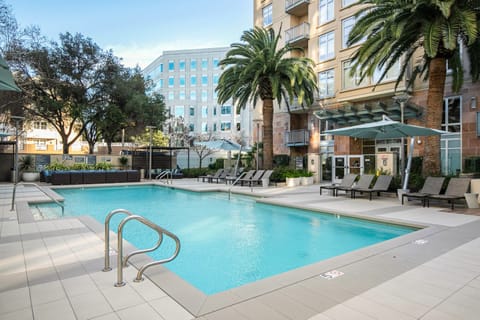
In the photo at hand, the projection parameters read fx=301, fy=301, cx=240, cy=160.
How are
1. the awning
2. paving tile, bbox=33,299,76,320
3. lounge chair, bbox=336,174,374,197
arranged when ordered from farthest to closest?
the awning < lounge chair, bbox=336,174,374,197 < paving tile, bbox=33,299,76,320

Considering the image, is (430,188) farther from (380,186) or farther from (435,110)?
(435,110)

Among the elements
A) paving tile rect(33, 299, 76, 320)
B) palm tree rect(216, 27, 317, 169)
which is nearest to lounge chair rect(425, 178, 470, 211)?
palm tree rect(216, 27, 317, 169)

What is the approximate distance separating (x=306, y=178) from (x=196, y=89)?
36072mm

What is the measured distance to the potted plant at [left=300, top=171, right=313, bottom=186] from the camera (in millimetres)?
18344

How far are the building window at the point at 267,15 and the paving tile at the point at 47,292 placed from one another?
2647cm

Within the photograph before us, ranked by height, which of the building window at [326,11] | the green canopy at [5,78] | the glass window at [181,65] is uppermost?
the glass window at [181,65]

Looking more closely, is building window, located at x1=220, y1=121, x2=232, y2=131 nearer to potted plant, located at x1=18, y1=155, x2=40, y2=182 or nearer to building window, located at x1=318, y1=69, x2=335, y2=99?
building window, located at x1=318, y1=69, x2=335, y2=99

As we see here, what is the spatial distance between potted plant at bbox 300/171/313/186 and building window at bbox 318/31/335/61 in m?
8.62

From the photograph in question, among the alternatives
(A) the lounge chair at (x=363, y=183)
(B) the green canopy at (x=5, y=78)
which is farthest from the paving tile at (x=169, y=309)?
(A) the lounge chair at (x=363, y=183)

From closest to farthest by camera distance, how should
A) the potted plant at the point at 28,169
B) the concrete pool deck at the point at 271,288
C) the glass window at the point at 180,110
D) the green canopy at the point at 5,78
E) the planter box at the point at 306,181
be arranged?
the concrete pool deck at the point at 271,288, the green canopy at the point at 5,78, the planter box at the point at 306,181, the potted plant at the point at 28,169, the glass window at the point at 180,110

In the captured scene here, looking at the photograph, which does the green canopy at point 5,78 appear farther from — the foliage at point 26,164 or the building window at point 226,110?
the building window at point 226,110

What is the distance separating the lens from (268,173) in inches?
680

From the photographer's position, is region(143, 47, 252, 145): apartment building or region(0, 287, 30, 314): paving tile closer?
region(0, 287, 30, 314): paving tile

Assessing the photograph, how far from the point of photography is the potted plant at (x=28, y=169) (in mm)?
19406
